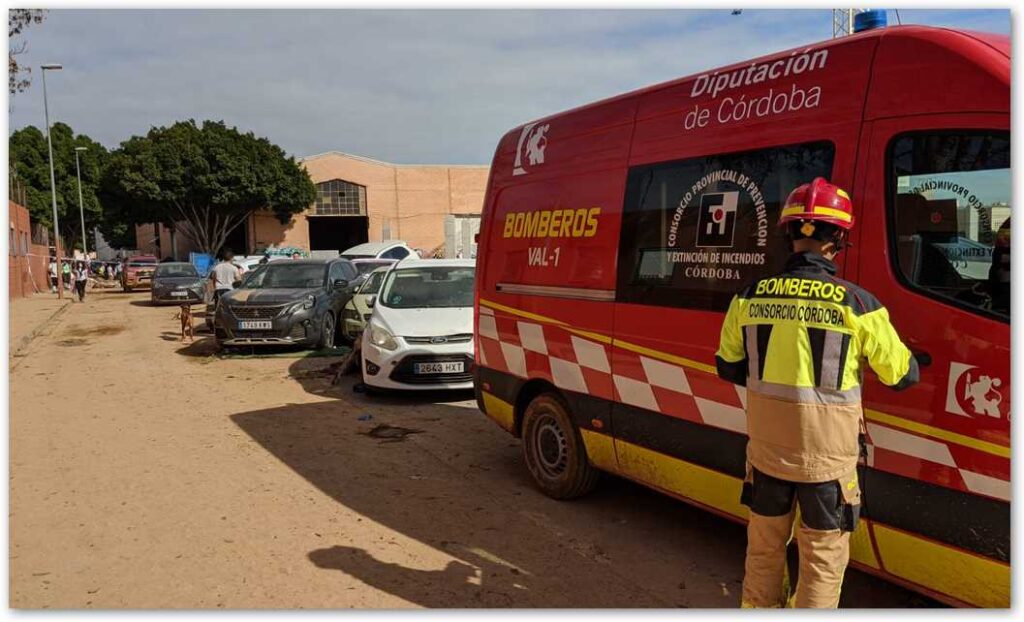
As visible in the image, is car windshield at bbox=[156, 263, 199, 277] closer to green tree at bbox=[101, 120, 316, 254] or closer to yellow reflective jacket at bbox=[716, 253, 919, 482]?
green tree at bbox=[101, 120, 316, 254]

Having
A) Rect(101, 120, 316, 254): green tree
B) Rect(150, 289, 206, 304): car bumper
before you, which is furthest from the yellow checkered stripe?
Rect(101, 120, 316, 254): green tree

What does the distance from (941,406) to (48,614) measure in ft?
13.1

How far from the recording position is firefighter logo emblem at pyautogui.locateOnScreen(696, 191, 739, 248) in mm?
3750

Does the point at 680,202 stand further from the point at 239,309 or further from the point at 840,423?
the point at 239,309

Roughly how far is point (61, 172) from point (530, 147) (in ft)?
191

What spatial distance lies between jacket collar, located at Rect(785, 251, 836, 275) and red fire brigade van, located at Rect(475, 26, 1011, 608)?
0.43 meters

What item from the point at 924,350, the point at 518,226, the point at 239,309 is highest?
the point at 518,226

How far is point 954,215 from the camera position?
3.01m

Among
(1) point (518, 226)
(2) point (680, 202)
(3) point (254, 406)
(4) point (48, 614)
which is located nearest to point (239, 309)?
(3) point (254, 406)

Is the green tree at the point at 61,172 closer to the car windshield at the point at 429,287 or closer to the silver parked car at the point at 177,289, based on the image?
the silver parked car at the point at 177,289

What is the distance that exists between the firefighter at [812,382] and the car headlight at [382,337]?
594 cm

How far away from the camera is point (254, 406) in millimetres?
8531

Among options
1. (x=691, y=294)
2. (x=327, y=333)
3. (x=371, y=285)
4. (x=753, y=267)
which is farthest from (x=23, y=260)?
(x=753, y=267)

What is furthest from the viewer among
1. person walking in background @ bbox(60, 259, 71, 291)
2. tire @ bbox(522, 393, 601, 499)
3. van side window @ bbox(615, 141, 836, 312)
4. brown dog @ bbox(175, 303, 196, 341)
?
person walking in background @ bbox(60, 259, 71, 291)
